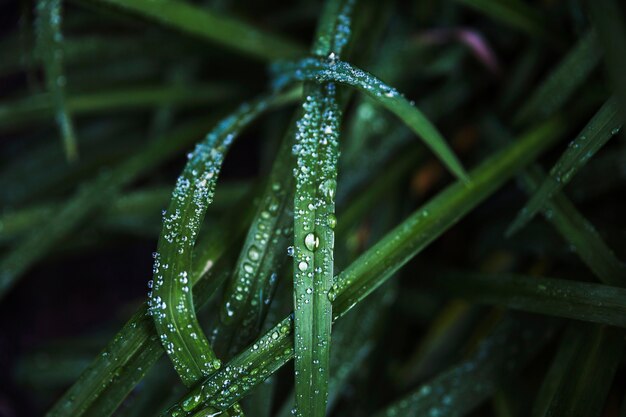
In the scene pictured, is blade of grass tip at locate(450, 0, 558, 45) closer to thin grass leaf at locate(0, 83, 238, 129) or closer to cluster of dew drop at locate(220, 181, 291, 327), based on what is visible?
cluster of dew drop at locate(220, 181, 291, 327)

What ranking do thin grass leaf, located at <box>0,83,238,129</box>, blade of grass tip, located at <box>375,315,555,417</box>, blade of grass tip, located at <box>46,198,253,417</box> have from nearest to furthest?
blade of grass tip, located at <box>46,198,253,417</box> → blade of grass tip, located at <box>375,315,555,417</box> → thin grass leaf, located at <box>0,83,238,129</box>

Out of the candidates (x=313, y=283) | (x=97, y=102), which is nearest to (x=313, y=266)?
(x=313, y=283)

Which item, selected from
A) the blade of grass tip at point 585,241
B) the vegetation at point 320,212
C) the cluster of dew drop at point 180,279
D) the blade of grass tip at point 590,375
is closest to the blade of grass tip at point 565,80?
the vegetation at point 320,212

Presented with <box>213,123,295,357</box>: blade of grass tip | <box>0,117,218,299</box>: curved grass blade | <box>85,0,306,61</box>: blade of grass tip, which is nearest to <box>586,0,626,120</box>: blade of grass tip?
<box>213,123,295,357</box>: blade of grass tip

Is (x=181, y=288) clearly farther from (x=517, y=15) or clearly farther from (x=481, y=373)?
(x=517, y=15)

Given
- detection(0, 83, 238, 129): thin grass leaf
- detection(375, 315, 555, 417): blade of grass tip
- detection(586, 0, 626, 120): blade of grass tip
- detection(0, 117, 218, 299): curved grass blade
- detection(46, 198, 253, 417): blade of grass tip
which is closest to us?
detection(586, 0, 626, 120): blade of grass tip
